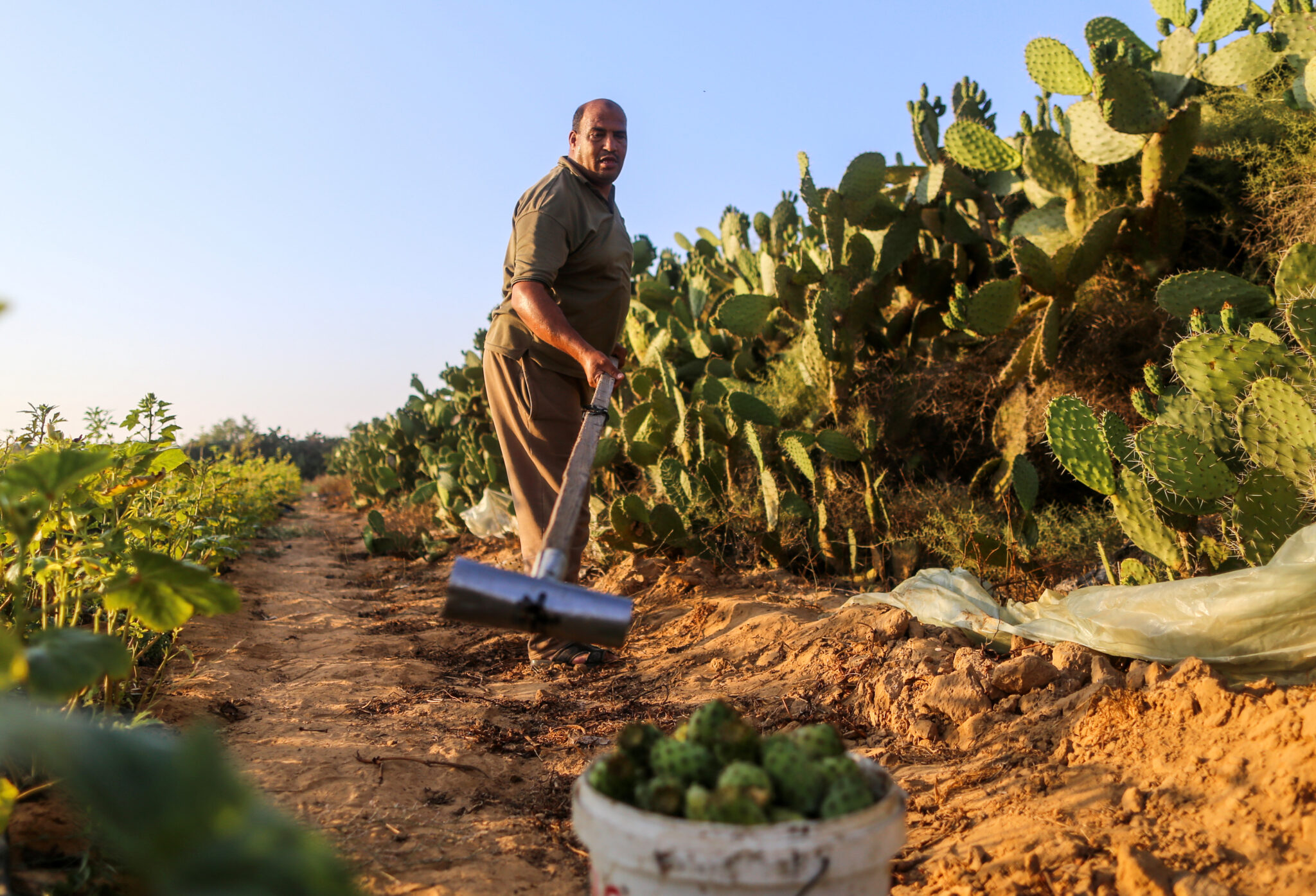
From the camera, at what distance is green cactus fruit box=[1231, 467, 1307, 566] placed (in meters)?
2.77

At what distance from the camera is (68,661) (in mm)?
1117

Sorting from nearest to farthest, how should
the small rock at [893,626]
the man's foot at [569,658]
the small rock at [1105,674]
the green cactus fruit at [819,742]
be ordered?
the green cactus fruit at [819,742] < the small rock at [1105,674] < the small rock at [893,626] < the man's foot at [569,658]

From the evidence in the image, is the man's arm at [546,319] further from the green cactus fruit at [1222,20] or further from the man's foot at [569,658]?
the green cactus fruit at [1222,20]

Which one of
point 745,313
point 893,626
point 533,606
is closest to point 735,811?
point 533,606

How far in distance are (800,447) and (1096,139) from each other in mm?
2241

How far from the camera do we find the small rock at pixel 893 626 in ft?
9.80

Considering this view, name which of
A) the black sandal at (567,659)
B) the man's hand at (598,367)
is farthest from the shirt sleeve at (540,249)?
the black sandal at (567,659)

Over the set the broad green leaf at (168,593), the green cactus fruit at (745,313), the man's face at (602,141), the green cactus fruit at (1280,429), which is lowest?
the broad green leaf at (168,593)

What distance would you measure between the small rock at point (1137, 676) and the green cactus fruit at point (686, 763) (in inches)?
59.8

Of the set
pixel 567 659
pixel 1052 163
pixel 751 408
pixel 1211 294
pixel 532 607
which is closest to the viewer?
pixel 532 607

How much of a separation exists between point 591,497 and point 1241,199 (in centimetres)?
394

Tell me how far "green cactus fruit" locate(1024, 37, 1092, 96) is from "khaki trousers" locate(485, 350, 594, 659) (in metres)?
3.32

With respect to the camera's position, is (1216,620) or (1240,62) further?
(1240,62)

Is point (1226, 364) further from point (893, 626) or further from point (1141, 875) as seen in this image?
point (1141, 875)
